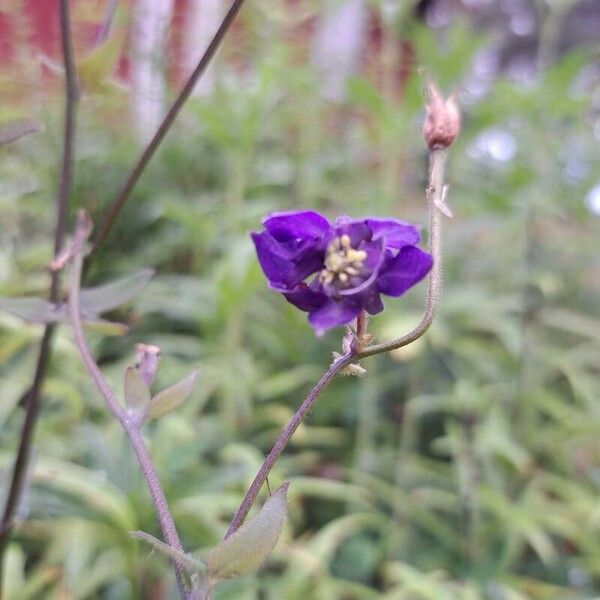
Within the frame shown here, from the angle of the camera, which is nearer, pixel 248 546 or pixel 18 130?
pixel 248 546

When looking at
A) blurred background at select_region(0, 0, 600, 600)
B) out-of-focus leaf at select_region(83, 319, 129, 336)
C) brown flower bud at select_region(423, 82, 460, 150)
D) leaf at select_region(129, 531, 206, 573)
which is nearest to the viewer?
leaf at select_region(129, 531, 206, 573)

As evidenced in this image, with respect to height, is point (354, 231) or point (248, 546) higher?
point (354, 231)

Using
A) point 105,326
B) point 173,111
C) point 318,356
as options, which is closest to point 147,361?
point 105,326

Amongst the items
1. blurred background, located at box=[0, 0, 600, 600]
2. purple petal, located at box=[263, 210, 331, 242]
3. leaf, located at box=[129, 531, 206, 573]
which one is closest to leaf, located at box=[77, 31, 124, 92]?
blurred background, located at box=[0, 0, 600, 600]

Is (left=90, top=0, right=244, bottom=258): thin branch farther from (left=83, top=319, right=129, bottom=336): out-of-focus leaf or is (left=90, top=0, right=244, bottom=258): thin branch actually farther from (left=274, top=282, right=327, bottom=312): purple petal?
(left=274, top=282, right=327, bottom=312): purple petal

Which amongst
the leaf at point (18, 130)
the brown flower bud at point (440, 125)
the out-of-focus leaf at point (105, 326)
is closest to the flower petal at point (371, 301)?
the brown flower bud at point (440, 125)

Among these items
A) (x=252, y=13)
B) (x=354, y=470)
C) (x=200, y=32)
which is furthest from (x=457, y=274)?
(x=200, y=32)

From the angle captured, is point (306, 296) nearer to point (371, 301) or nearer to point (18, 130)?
point (371, 301)

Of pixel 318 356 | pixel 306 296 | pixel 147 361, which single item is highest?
pixel 306 296
